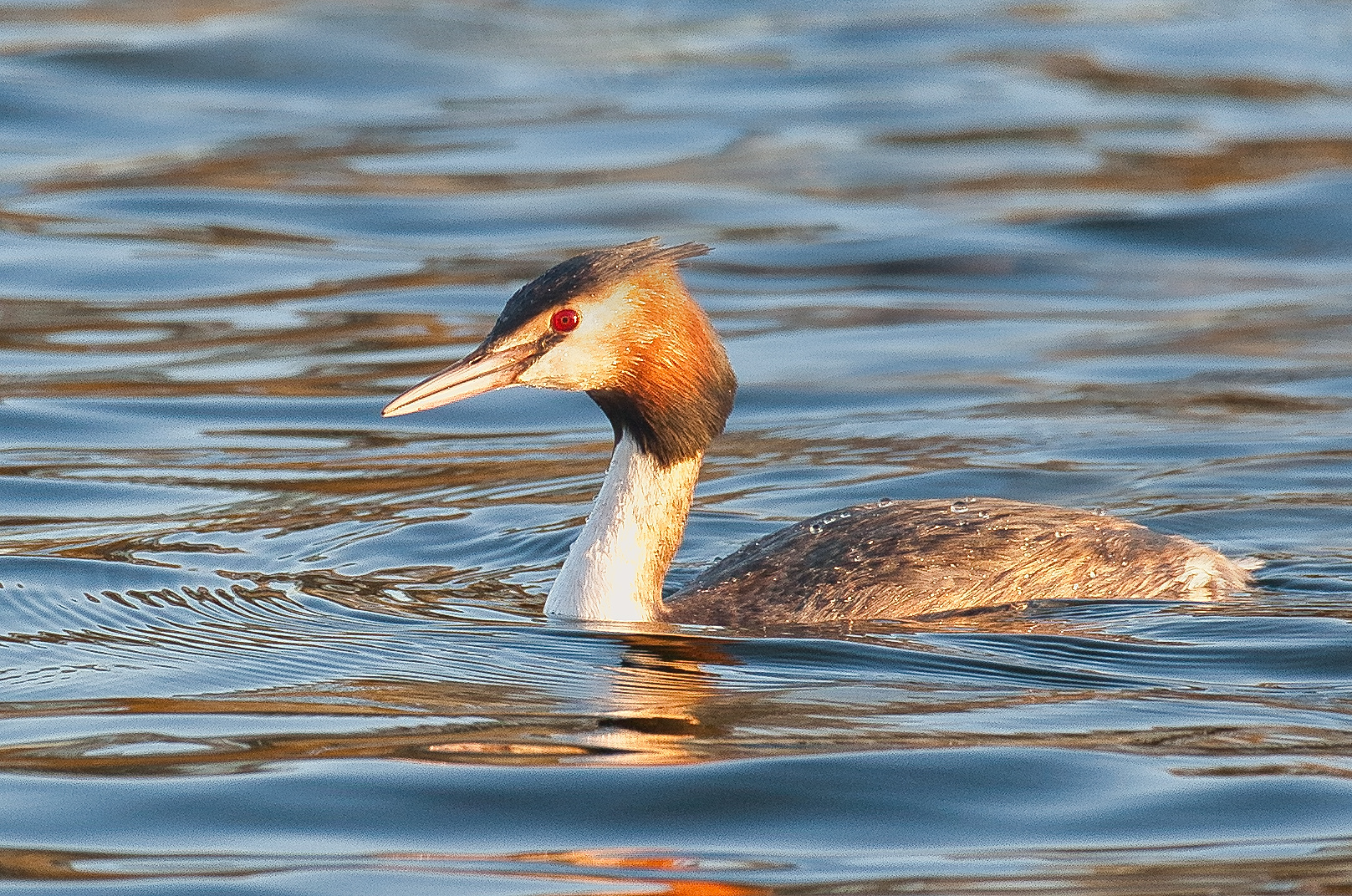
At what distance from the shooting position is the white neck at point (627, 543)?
7141mm

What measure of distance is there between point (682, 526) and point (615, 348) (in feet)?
2.38

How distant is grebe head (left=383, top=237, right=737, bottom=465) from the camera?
6906 millimetres

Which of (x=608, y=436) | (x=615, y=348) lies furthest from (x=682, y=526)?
(x=608, y=436)

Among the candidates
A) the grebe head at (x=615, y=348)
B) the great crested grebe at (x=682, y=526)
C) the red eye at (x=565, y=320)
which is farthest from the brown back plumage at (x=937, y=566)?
the red eye at (x=565, y=320)

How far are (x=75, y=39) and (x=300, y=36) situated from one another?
1813mm

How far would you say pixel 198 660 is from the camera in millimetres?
6625

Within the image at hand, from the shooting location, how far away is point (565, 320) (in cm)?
691

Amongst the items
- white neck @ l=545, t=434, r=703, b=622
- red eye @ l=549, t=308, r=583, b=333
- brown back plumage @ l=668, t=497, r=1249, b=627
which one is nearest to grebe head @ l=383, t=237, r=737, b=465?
red eye @ l=549, t=308, r=583, b=333

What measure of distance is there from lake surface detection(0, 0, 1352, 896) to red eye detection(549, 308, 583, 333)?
35.4 inches

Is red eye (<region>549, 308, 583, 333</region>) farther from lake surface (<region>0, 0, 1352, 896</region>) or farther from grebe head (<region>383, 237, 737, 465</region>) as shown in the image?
lake surface (<region>0, 0, 1352, 896</region>)

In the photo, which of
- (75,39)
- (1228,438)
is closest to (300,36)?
(75,39)

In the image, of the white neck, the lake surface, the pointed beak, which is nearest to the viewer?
the lake surface

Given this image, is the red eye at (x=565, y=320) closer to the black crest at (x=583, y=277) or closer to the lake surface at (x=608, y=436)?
the black crest at (x=583, y=277)

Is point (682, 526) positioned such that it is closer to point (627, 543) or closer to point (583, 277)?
point (627, 543)
